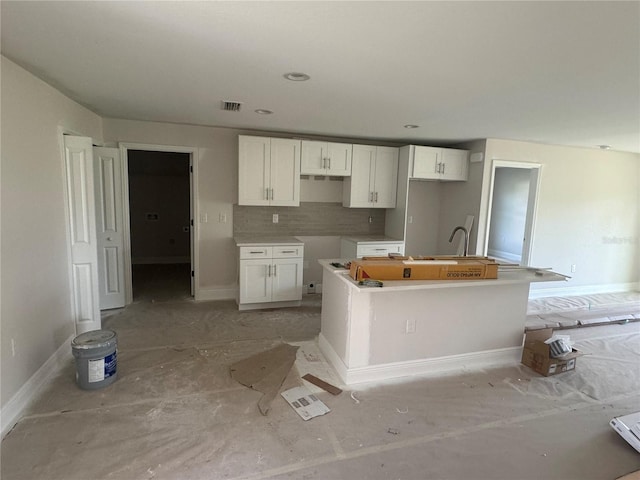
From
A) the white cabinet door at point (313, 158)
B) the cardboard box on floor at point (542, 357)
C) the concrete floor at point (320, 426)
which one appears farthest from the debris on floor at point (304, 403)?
the white cabinet door at point (313, 158)

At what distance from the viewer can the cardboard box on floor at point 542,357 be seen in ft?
9.82

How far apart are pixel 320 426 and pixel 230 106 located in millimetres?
2915

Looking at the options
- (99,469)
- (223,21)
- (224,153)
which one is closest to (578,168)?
(224,153)

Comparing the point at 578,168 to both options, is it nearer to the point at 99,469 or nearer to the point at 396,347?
the point at 396,347

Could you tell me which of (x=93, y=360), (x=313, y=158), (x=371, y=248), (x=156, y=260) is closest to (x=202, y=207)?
(x=313, y=158)

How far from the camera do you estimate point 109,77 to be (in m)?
2.64

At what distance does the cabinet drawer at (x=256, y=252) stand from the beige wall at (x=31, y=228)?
5.77ft

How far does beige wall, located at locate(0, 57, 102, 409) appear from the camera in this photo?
7.36 ft

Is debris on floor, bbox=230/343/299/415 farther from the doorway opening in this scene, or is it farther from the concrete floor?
the doorway opening

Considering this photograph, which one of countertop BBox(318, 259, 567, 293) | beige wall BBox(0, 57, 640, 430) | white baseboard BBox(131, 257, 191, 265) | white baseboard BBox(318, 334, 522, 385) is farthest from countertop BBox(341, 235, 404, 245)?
white baseboard BBox(131, 257, 191, 265)

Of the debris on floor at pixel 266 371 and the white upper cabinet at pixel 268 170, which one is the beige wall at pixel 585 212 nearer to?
the white upper cabinet at pixel 268 170

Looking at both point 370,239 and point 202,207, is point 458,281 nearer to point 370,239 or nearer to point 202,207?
point 370,239

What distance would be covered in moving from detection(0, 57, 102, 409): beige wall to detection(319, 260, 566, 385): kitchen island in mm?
2265

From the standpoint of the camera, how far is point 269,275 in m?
4.40
